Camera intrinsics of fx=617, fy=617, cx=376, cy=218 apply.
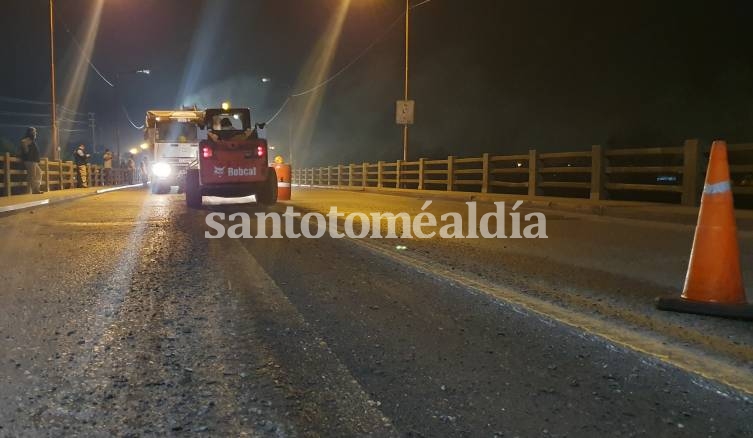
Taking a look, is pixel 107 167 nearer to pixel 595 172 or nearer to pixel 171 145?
pixel 171 145

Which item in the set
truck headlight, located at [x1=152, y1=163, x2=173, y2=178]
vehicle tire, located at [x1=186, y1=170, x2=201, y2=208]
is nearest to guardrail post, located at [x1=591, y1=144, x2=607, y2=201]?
vehicle tire, located at [x1=186, y1=170, x2=201, y2=208]

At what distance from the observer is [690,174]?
13.2 meters

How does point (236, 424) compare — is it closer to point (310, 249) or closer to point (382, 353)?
point (382, 353)

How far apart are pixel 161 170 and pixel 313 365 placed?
21617 mm

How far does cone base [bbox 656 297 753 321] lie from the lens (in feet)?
14.7

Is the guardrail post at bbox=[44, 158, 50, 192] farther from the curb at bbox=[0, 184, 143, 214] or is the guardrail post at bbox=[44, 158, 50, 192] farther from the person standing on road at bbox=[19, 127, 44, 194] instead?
the person standing on road at bbox=[19, 127, 44, 194]

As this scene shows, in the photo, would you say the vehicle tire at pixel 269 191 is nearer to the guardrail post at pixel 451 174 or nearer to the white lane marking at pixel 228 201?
the white lane marking at pixel 228 201

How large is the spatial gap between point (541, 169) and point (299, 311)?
15.4 metres

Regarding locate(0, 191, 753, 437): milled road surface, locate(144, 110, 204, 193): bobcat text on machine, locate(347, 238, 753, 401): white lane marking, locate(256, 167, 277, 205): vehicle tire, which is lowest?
locate(0, 191, 753, 437): milled road surface

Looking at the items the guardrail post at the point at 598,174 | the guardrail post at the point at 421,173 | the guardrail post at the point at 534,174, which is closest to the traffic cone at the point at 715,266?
the guardrail post at the point at 598,174

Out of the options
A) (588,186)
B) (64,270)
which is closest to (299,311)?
(64,270)

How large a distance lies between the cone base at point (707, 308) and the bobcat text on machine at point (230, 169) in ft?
37.1

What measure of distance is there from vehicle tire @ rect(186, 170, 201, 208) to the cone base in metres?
11.7

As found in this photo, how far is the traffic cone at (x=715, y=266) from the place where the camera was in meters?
4.61
